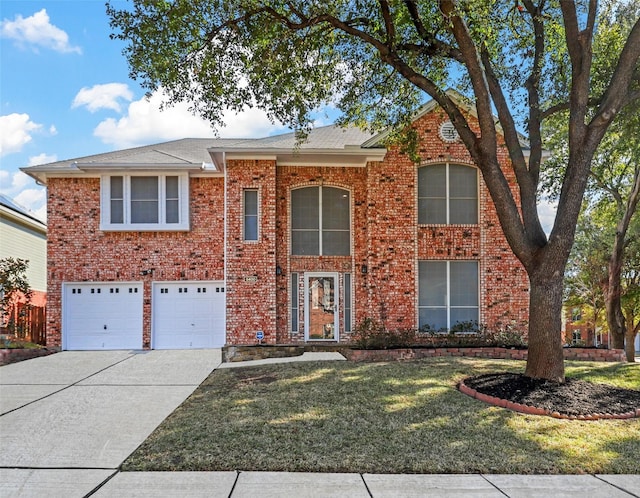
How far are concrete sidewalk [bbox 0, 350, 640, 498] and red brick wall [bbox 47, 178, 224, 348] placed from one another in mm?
5533

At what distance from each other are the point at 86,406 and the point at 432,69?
9792 mm

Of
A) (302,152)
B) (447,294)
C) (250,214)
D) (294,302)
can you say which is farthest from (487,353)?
(250,214)

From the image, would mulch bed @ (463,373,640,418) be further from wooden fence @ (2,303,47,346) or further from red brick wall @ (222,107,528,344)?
wooden fence @ (2,303,47,346)

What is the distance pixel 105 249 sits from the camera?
568 inches

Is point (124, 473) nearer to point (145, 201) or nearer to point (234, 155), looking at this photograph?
point (234, 155)

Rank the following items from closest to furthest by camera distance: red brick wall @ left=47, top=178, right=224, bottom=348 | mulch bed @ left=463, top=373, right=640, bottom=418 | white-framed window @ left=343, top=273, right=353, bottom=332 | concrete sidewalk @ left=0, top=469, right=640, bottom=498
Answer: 1. concrete sidewalk @ left=0, top=469, right=640, bottom=498
2. mulch bed @ left=463, top=373, right=640, bottom=418
3. white-framed window @ left=343, top=273, right=353, bottom=332
4. red brick wall @ left=47, top=178, right=224, bottom=348

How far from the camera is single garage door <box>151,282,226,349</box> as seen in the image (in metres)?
14.5

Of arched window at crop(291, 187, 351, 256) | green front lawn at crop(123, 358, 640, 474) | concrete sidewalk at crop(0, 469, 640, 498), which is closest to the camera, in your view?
concrete sidewalk at crop(0, 469, 640, 498)

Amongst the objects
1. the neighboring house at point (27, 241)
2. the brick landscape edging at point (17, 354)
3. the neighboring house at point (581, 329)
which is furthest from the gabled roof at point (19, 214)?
the neighboring house at point (581, 329)

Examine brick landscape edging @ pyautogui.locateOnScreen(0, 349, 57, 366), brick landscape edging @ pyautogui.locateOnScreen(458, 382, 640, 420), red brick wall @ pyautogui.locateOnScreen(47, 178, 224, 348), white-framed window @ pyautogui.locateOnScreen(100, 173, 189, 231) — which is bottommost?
brick landscape edging @ pyautogui.locateOnScreen(0, 349, 57, 366)

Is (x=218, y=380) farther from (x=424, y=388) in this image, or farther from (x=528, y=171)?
(x=528, y=171)

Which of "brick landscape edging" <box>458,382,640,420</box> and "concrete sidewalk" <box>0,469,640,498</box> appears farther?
"brick landscape edging" <box>458,382,640,420</box>

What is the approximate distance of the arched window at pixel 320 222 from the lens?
1423 cm

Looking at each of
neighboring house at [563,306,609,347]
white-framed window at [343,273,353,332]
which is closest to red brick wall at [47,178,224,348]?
white-framed window at [343,273,353,332]
